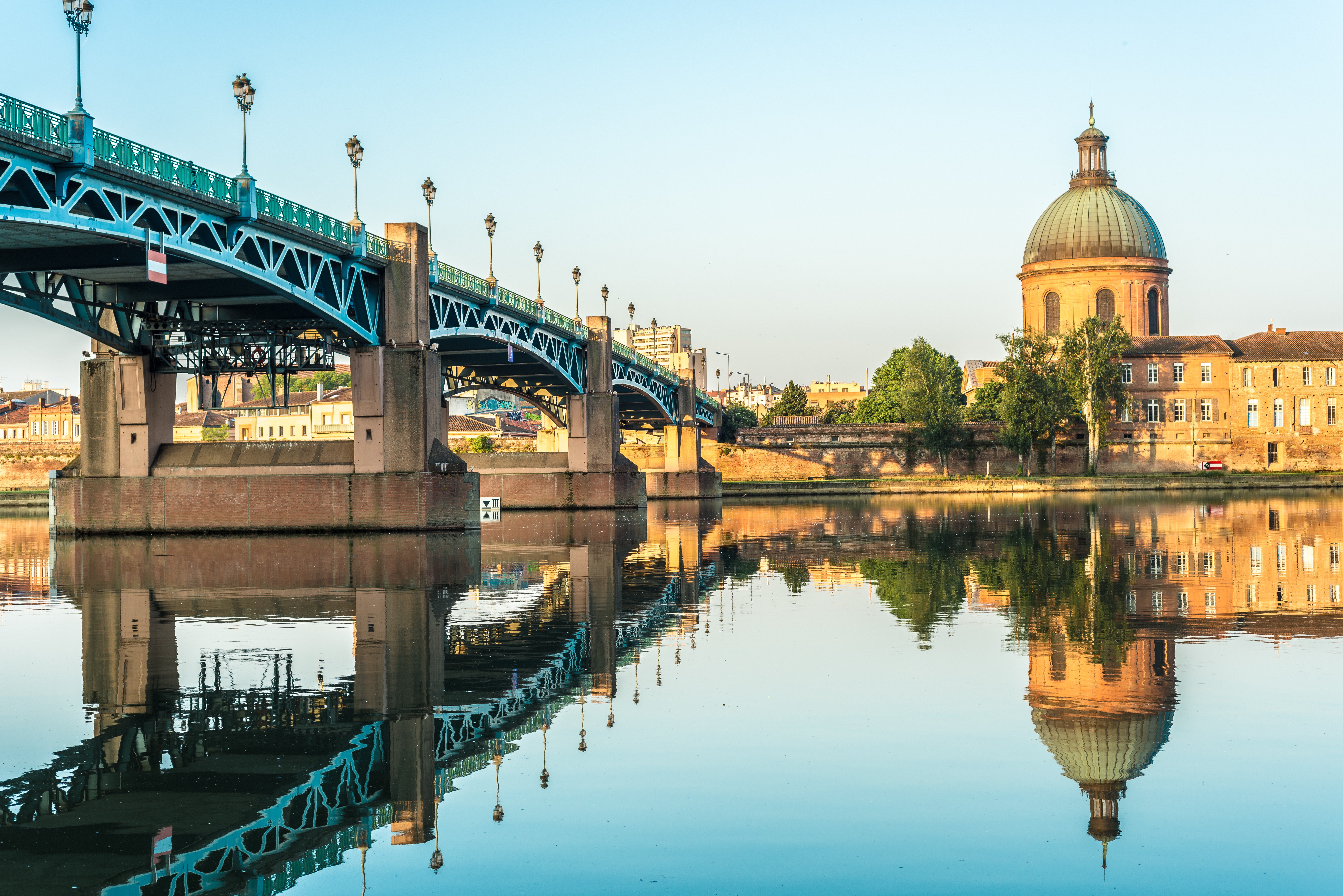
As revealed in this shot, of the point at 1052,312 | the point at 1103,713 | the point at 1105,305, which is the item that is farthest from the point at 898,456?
the point at 1103,713

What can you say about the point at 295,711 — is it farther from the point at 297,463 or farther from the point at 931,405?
the point at 931,405

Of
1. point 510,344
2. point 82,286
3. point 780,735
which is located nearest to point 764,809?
point 780,735

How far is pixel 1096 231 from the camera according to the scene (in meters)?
131

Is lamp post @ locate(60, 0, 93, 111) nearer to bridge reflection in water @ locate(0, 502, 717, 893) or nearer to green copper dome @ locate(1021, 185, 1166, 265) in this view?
bridge reflection in water @ locate(0, 502, 717, 893)

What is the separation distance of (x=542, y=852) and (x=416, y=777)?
8.69 feet

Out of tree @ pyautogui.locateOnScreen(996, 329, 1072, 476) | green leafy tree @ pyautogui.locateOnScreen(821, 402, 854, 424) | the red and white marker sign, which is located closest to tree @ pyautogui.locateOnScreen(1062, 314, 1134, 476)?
tree @ pyautogui.locateOnScreen(996, 329, 1072, 476)

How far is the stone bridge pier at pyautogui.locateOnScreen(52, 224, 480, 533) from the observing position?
2034 inches

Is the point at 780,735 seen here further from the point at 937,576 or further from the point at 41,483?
the point at 41,483

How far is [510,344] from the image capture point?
69.5 meters

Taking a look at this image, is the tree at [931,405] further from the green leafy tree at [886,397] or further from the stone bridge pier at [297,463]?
the stone bridge pier at [297,463]

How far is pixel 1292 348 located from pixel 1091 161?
27844 mm

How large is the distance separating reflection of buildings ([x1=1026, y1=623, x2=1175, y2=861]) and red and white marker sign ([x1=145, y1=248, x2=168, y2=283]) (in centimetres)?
2769

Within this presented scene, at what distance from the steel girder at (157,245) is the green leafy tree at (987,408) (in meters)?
86.6

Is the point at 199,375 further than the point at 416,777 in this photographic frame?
Yes
